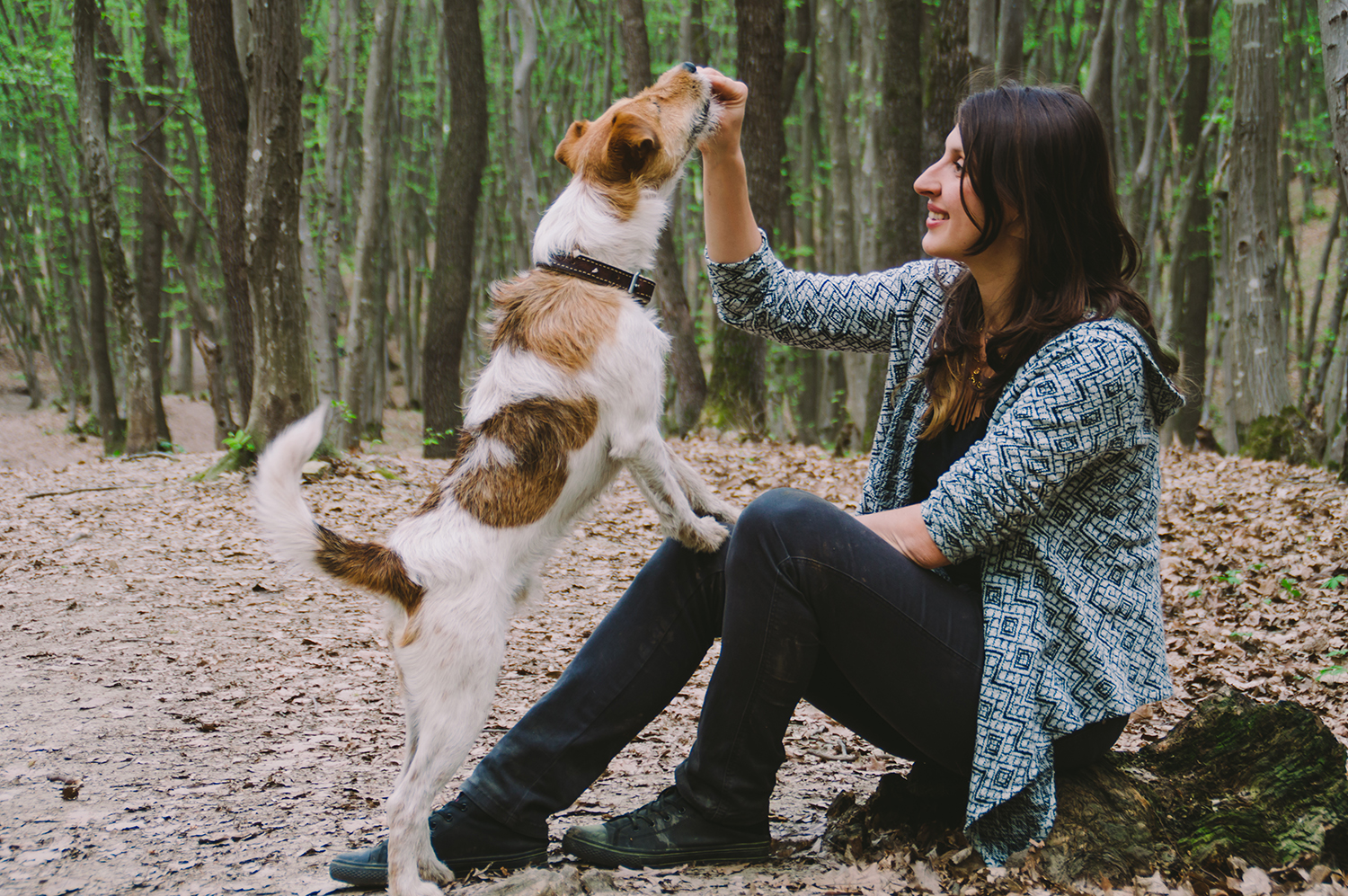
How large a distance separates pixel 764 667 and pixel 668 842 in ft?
1.88

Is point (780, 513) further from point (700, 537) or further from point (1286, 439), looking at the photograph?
point (1286, 439)

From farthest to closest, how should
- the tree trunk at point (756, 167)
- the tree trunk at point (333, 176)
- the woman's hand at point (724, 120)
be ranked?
1. the tree trunk at point (333, 176)
2. the tree trunk at point (756, 167)
3. the woman's hand at point (724, 120)

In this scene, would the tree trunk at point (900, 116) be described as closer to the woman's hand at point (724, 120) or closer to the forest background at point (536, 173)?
the forest background at point (536, 173)

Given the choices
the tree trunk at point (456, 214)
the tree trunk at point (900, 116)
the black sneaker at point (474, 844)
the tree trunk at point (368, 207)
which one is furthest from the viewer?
the tree trunk at point (368, 207)

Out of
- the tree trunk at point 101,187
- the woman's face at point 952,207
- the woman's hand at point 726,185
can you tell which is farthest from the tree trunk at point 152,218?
the woman's face at point 952,207

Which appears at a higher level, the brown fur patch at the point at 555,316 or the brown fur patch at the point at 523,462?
the brown fur patch at the point at 555,316

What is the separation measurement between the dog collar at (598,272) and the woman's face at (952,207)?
89cm

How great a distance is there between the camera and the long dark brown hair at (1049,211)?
229cm

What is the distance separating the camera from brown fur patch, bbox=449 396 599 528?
255cm

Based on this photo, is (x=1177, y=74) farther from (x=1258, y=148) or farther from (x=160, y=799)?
(x=160, y=799)

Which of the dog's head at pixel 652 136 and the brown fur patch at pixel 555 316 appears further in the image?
the dog's head at pixel 652 136

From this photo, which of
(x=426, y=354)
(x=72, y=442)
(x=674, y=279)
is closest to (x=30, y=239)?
(x=72, y=442)

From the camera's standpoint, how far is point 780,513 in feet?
7.52

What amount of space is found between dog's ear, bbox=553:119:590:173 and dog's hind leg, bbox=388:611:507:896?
65.2 inches
